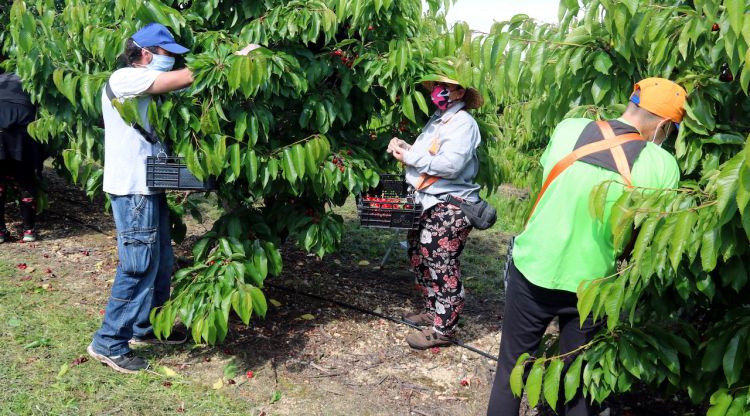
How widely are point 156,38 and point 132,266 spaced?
1.33 m

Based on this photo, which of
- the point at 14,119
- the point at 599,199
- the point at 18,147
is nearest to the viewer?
the point at 599,199

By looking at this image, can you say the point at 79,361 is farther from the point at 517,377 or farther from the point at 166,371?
the point at 517,377

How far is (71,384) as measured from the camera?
3.87 meters

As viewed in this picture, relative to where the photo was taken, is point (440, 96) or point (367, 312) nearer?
point (440, 96)

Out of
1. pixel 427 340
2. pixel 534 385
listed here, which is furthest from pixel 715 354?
pixel 427 340

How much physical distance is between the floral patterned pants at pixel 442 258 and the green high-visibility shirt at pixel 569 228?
1.29 metres

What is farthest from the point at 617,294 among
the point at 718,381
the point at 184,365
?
the point at 184,365

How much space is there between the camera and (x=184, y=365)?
4184 mm

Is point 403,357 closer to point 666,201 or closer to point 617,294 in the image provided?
point 617,294

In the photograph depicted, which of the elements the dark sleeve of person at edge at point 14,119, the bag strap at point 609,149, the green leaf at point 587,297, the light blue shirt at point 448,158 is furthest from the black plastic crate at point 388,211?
the dark sleeve of person at edge at point 14,119

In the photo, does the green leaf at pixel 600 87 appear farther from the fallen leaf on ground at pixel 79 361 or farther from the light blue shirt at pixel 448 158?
the fallen leaf on ground at pixel 79 361

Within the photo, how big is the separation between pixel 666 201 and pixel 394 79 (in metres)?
2.18

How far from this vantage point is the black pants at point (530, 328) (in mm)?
3031

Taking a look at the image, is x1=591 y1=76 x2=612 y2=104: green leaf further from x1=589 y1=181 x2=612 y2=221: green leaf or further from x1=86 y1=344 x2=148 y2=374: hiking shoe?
x1=86 y1=344 x2=148 y2=374: hiking shoe
